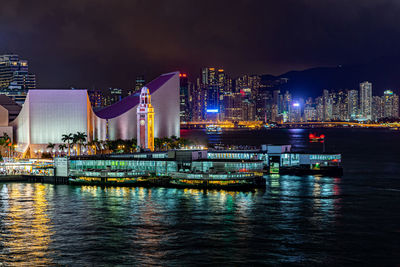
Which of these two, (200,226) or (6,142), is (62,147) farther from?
(200,226)

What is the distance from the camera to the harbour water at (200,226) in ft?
103

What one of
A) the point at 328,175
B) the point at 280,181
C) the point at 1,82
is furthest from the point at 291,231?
the point at 1,82

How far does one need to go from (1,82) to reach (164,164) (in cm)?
13953

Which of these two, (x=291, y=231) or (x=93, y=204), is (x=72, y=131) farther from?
(x=291, y=231)

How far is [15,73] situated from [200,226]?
156530 mm

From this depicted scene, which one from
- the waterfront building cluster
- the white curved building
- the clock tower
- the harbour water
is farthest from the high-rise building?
the harbour water

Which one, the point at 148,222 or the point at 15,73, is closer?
the point at 148,222

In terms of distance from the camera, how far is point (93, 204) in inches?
1834

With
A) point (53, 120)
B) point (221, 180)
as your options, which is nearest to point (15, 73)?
point (53, 120)

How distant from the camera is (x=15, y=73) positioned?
182500 mm

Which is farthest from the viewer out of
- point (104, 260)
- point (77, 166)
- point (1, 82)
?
point (1, 82)

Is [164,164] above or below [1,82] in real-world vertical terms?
below

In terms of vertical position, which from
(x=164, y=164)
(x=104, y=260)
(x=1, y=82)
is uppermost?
(x=1, y=82)

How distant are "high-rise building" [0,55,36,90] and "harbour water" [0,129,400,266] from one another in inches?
5107
